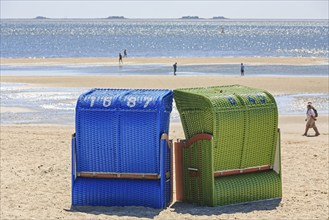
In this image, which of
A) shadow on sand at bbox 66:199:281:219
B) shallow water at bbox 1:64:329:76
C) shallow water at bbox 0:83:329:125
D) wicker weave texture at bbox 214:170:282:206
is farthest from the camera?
shallow water at bbox 1:64:329:76

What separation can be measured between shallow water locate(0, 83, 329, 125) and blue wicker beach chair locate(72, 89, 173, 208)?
1328 centimetres

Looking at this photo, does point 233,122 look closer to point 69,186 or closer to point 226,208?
point 226,208

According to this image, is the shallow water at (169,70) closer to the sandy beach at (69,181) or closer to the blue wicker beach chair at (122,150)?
the sandy beach at (69,181)

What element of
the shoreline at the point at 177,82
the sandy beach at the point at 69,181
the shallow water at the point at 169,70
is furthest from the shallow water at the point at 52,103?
the shallow water at the point at 169,70

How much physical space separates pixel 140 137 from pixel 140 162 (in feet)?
1.52

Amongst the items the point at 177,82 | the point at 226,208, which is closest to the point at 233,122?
the point at 226,208

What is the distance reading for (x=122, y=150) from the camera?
47.1 ft

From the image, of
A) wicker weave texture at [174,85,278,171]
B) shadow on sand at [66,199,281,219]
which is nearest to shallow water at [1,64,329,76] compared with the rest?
wicker weave texture at [174,85,278,171]

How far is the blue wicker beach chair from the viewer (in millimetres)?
14188

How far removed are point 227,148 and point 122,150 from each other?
1893 millimetres

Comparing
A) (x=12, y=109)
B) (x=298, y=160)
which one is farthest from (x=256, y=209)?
(x=12, y=109)

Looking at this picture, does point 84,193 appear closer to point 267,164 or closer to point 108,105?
point 108,105

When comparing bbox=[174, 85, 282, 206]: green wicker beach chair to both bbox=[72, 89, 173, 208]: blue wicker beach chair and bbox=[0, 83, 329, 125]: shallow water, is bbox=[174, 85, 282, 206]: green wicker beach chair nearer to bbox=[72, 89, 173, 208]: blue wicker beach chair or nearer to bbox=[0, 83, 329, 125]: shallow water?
bbox=[72, 89, 173, 208]: blue wicker beach chair

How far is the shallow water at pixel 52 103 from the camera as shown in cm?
2910
